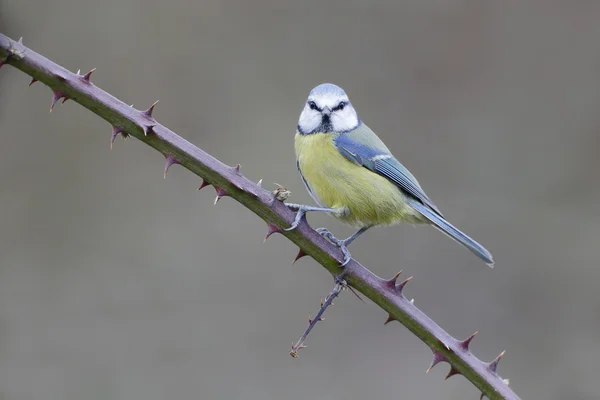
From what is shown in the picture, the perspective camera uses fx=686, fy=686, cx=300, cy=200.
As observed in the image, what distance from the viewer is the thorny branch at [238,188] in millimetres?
1920

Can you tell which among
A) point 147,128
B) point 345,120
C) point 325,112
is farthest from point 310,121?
point 147,128

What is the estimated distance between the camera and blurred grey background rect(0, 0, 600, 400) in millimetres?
5469

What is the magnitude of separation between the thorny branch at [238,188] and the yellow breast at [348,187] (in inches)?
41.7

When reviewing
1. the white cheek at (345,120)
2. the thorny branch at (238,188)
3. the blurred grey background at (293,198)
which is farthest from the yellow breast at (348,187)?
the blurred grey background at (293,198)

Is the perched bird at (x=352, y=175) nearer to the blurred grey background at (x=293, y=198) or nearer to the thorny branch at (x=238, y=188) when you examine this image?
the thorny branch at (x=238, y=188)

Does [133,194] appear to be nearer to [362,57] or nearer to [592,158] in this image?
[362,57]

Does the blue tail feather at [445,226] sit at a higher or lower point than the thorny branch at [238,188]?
higher

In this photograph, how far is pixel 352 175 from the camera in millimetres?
3477

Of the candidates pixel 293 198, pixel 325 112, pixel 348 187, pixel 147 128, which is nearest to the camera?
pixel 147 128

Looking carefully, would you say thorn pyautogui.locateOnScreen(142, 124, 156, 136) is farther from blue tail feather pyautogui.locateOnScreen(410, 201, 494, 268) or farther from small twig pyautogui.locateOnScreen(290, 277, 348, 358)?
blue tail feather pyautogui.locateOnScreen(410, 201, 494, 268)

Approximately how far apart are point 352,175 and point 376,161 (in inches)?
9.0

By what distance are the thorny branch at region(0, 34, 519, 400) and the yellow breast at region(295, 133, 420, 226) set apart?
3.47ft

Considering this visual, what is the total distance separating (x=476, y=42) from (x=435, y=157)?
4.01 feet

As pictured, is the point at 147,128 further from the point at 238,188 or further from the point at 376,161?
the point at 376,161
